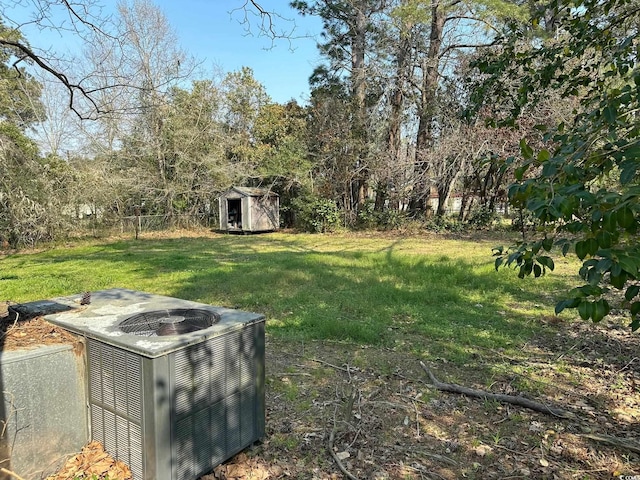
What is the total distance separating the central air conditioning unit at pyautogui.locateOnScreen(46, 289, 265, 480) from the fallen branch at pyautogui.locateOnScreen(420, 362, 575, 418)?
1.45 meters

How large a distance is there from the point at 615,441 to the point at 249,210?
47.2ft

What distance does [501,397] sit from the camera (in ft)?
9.27

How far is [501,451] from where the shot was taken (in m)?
2.29

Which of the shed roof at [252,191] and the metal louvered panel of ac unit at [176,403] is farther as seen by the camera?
the shed roof at [252,191]

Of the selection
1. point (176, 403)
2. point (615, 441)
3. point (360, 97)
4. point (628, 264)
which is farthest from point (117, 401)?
point (360, 97)

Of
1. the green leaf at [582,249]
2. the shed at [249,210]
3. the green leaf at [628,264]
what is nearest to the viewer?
the green leaf at [628,264]

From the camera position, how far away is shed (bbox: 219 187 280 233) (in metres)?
15.8

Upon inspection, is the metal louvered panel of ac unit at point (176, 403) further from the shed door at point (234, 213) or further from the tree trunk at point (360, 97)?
the shed door at point (234, 213)

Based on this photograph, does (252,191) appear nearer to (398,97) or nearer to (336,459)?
(398,97)

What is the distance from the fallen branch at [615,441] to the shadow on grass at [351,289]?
4.15 feet

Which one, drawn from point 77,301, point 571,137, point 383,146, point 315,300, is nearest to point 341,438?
point 77,301

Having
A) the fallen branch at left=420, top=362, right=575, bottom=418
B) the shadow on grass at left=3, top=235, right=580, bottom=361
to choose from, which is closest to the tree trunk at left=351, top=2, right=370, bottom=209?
the shadow on grass at left=3, top=235, right=580, bottom=361

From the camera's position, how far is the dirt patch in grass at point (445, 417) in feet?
7.12

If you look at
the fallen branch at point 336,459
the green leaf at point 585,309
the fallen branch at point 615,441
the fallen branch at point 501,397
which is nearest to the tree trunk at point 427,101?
the fallen branch at point 501,397
